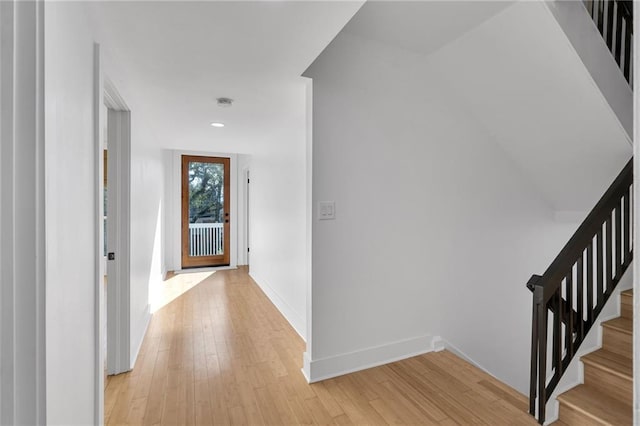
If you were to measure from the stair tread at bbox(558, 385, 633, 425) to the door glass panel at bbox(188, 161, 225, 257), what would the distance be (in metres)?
5.31

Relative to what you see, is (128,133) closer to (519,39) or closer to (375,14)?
(375,14)

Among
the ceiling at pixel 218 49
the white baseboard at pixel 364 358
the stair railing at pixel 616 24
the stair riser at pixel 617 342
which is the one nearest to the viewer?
the ceiling at pixel 218 49

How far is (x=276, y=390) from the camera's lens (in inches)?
81.6

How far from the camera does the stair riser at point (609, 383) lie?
184 centimetres

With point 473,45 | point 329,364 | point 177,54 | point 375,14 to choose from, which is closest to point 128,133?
point 177,54

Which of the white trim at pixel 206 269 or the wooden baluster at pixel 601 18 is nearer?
the wooden baluster at pixel 601 18

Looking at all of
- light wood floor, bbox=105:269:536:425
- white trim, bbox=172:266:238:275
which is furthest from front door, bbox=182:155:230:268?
light wood floor, bbox=105:269:536:425

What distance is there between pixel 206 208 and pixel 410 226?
14.4 feet

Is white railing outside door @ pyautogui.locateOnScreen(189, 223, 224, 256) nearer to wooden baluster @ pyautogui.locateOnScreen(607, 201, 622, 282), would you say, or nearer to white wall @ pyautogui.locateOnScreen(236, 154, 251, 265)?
white wall @ pyautogui.locateOnScreen(236, 154, 251, 265)

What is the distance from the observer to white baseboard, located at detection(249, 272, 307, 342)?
Result: 2.96 m

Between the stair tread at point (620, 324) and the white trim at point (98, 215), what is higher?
the white trim at point (98, 215)

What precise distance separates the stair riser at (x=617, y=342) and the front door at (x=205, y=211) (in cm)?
531

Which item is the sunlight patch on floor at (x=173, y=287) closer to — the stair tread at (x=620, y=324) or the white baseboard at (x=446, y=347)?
the white baseboard at (x=446, y=347)

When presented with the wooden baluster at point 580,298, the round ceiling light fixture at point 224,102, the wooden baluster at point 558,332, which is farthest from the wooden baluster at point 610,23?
the round ceiling light fixture at point 224,102
